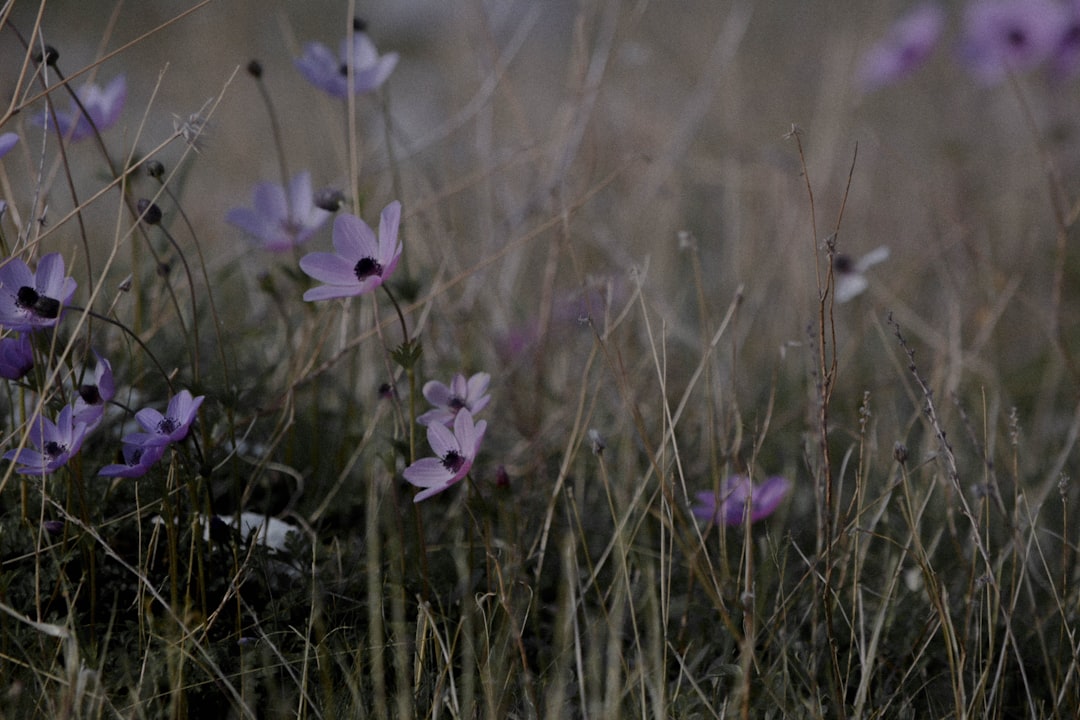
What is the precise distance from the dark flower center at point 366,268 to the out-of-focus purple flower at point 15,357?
0.34 m

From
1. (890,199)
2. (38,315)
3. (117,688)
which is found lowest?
(890,199)

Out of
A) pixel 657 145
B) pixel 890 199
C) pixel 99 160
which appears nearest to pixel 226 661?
pixel 657 145

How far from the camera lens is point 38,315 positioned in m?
0.89

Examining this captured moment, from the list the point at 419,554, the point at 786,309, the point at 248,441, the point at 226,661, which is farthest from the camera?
the point at 786,309

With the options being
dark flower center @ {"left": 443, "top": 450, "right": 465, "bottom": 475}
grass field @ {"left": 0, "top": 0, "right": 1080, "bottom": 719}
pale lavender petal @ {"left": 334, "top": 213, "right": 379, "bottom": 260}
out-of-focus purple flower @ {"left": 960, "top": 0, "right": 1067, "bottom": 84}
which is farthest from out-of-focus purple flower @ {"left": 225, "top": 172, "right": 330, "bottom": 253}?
out-of-focus purple flower @ {"left": 960, "top": 0, "right": 1067, "bottom": 84}

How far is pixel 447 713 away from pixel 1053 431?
49.3 inches

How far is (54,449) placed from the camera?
0.93 meters

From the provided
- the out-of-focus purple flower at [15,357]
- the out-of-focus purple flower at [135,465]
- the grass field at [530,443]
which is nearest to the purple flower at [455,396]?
the grass field at [530,443]

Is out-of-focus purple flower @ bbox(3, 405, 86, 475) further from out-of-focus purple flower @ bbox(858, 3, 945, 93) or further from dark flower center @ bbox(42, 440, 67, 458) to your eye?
out-of-focus purple flower @ bbox(858, 3, 945, 93)

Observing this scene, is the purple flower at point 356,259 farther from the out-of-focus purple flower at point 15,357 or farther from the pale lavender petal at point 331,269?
the out-of-focus purple flower at point 15,357

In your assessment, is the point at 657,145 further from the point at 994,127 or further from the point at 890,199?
the point at 994,127

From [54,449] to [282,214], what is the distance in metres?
0.53

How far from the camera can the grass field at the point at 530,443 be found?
3.05ft

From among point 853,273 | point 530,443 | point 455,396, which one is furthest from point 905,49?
point 455,396
